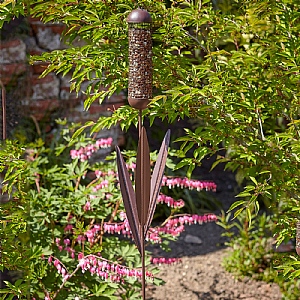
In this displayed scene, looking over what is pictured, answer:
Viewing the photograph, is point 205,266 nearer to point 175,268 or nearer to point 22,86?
point 175,268

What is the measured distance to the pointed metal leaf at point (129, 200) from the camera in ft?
6.56

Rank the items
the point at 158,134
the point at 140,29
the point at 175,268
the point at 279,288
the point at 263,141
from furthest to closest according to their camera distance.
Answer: the point at 158,134, the point at 175,268, the point at 279,288, the point at 263,141, the point at 140,29

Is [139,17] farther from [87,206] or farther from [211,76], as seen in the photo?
[87,206]

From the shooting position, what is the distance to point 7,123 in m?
2.29

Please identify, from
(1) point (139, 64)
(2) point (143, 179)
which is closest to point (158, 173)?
(2) point (143, 179)

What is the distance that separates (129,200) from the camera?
2.01 metres

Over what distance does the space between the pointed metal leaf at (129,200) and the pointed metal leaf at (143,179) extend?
29 mm

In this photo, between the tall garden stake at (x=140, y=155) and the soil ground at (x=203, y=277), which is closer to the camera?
the tall garden stake at (x=140, y=155)

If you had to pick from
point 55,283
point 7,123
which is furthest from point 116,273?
point 7,123

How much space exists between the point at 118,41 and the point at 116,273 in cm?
95

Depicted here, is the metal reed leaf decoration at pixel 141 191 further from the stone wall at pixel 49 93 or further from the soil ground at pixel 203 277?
the stone wall at pixel 49 93

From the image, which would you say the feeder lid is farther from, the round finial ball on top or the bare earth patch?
the bare earth patch

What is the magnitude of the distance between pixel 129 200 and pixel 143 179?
0.31 feet

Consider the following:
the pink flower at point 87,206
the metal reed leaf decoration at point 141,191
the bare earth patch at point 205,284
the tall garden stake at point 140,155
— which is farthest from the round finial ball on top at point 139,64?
the bare earth patch at point 205,284
